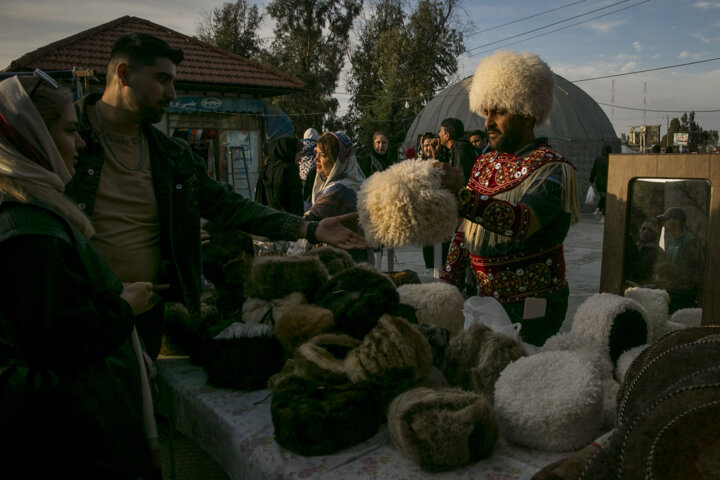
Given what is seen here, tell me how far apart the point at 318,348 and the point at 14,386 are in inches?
27.1

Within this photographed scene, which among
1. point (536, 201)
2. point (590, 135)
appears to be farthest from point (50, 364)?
point (590, 135)

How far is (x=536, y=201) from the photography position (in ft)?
6.12

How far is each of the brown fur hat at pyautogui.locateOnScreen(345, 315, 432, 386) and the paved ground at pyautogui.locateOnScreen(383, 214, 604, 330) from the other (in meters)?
3.00

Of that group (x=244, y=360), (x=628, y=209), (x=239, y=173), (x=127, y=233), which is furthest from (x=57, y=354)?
(x=239, y=173)

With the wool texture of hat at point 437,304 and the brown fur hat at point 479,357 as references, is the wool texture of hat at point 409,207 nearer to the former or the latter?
the wool texture of hat at point 437,304

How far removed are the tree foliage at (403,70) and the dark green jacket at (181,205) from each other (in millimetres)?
22615

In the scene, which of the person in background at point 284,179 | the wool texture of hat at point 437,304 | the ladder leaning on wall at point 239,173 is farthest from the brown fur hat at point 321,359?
the ladder leaning on wall at point 239,173

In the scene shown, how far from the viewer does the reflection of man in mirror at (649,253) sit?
7.65 feet

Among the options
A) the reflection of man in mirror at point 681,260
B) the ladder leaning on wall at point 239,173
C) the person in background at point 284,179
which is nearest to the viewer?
the reflection of man in mirror at point 681,260

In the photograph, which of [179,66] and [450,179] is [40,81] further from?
[179,66]

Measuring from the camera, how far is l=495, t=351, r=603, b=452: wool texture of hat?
1114mm

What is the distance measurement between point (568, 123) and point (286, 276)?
61.0 ft

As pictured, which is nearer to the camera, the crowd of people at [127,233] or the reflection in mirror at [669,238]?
the crowd of people at [127,233]

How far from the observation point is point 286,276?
1743mm
